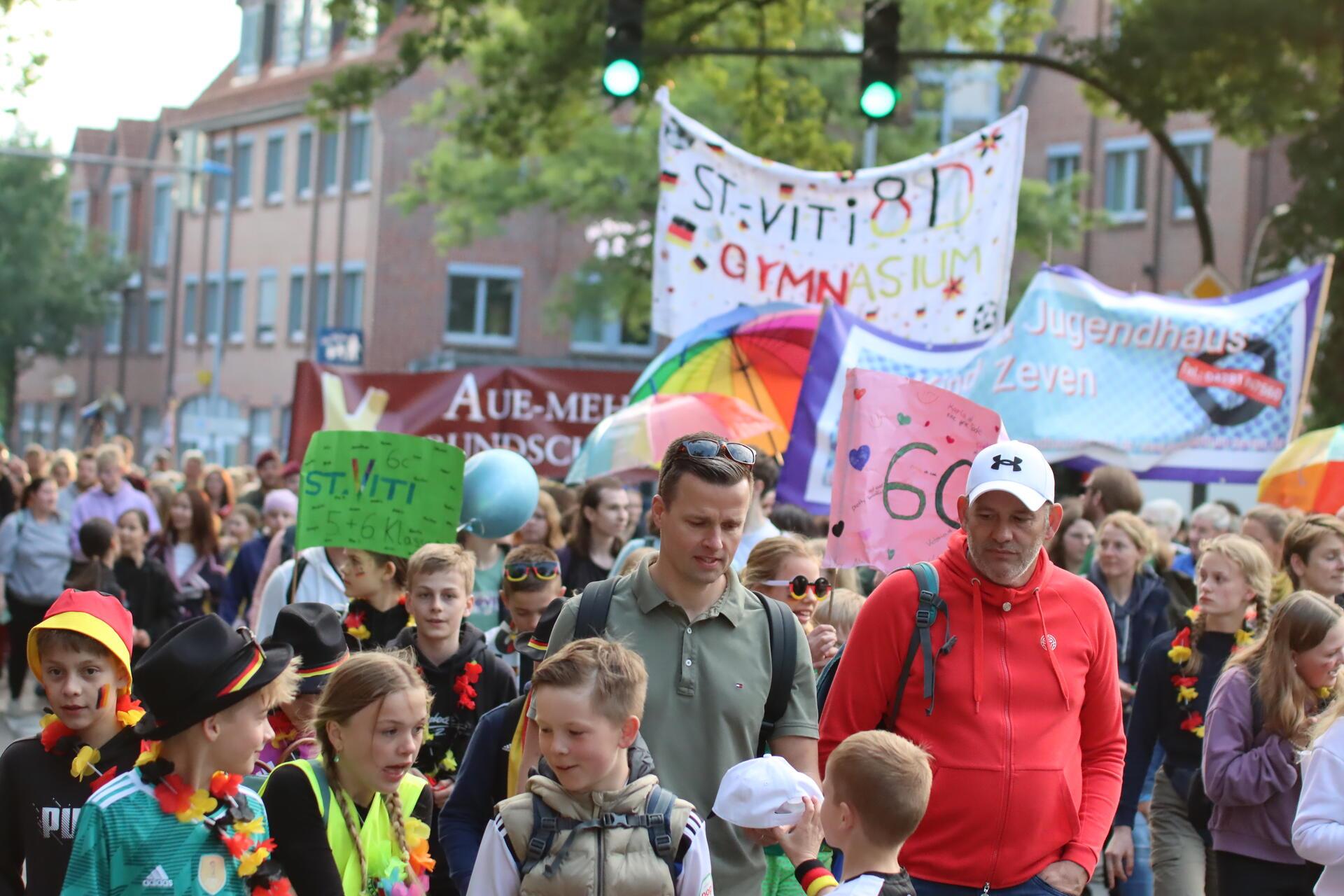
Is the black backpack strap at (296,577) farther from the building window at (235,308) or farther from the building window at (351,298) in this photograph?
the building window at (235,308)

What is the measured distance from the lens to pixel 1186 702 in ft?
22.6

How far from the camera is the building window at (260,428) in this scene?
156ft

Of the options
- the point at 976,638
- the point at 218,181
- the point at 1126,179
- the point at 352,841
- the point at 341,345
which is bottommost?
the point at 352,841

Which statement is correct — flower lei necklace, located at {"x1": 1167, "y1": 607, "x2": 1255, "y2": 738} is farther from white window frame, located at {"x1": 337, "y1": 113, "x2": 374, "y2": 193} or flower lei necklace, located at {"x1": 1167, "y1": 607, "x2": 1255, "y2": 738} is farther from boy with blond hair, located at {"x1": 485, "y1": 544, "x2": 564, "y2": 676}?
white window frame, located at {"x1": 337, "y1": 113, "x2": 374, "y2": 193}

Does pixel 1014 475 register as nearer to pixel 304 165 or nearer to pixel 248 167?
pixel 304 165

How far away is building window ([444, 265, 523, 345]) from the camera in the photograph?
44000 mm

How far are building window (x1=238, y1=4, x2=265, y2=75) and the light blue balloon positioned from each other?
44.9 metres

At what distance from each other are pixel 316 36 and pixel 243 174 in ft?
14.4

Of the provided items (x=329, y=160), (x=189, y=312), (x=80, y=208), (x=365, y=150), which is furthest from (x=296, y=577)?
(x=80, y=208)

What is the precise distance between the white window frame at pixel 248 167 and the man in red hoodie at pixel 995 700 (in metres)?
46.3

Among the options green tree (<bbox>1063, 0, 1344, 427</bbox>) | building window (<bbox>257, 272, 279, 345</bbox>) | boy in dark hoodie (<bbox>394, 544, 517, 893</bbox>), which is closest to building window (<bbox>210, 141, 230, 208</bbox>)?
building window (<bbox>257, 272, 279, 345</bbox>)

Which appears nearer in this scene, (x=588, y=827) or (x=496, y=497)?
(x=588, y=827)

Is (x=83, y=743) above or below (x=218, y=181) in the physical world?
below

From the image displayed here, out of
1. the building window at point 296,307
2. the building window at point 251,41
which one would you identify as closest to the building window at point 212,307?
the building window at point 296,307
